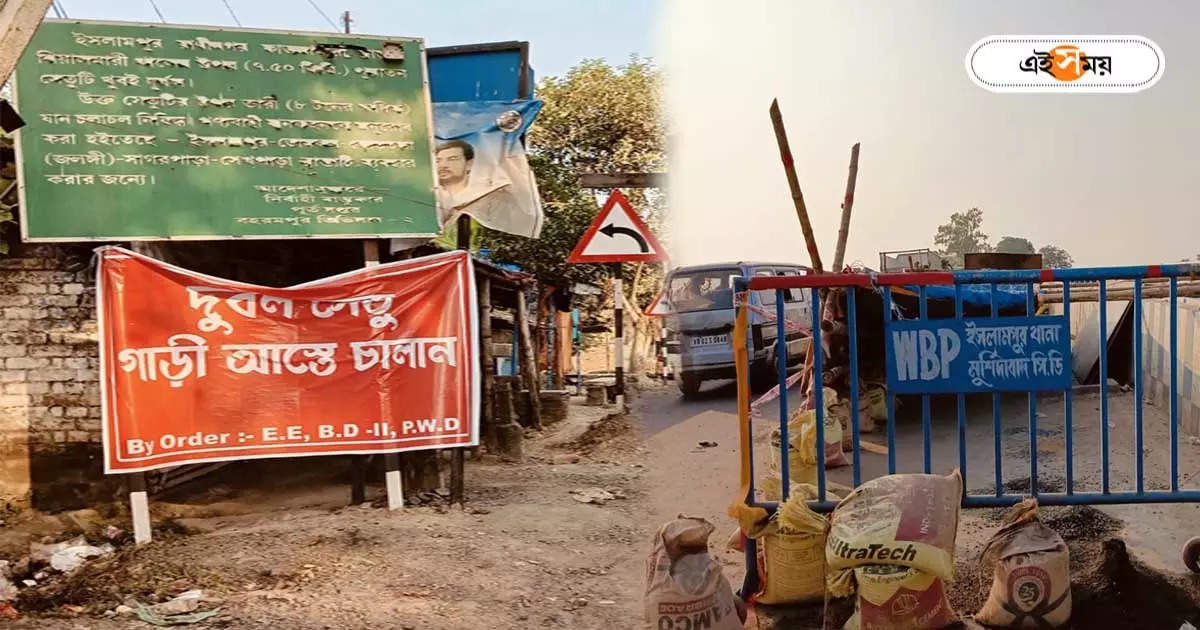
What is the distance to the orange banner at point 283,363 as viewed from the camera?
5.41 m

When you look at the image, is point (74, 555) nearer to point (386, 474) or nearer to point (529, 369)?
point (386, 474)

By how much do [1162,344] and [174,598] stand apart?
7647 millimetres

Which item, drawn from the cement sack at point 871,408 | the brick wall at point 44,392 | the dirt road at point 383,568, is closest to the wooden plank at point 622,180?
the cement sack at point 871,408

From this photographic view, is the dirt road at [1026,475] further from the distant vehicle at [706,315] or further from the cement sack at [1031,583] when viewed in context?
the distant vehicle at [706,315]

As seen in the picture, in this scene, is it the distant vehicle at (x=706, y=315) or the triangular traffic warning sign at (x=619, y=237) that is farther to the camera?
the distant vehicle at (x=706, y=315)

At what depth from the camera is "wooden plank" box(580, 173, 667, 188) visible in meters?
8.95

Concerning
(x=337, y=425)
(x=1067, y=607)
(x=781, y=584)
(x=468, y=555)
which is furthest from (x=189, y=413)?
(x=1067, y=607)

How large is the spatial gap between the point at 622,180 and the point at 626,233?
162 cm

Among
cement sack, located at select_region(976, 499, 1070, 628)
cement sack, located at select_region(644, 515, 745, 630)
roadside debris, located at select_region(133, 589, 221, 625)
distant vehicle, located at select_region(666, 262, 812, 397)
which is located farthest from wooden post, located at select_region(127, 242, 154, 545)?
distant vehicle, located at select_region(666, 262, 812, 397)

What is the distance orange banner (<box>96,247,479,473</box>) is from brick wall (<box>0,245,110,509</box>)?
918 millimetres

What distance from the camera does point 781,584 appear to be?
11.7 feet

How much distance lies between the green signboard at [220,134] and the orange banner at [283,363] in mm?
437

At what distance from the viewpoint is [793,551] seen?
3.55 m

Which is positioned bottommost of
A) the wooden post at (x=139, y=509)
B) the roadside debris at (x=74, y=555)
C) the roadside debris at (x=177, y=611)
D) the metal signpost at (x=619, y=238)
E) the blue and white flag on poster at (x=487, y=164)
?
the roadside debris at (x=74, y=555)
